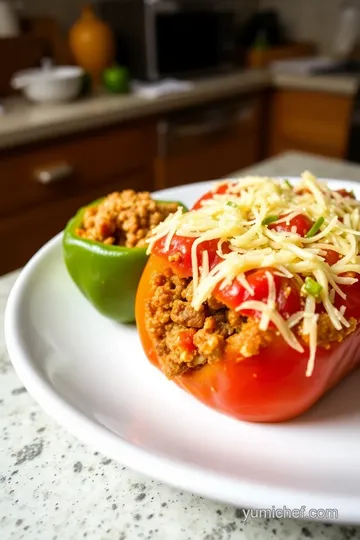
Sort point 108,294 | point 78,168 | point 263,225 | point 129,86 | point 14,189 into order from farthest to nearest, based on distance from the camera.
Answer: point 129,86, point 78,168, point 14,189, point 108,294, point 263,225

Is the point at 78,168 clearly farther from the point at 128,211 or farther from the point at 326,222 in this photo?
the point at 326,222

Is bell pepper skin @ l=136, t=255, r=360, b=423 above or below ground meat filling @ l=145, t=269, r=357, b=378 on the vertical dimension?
below

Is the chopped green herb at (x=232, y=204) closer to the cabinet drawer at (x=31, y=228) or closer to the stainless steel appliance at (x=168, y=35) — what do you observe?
the cabinet drawer at (x=31, y=228)

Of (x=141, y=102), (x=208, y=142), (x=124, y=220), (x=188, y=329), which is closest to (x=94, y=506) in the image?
(x=188, y=329)

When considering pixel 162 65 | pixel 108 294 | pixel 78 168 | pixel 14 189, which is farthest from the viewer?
pixel 162 65

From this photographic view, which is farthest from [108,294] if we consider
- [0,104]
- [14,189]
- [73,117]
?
[0,104]

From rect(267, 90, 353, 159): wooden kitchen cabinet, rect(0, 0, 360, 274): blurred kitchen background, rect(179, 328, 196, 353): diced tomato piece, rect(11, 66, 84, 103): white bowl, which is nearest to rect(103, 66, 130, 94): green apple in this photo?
rect(0, 0, 360, 274): blurred kitchen background

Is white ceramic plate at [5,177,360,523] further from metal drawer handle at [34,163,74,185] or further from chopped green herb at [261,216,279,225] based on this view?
metal drawer handle at [34,163,74,185]
